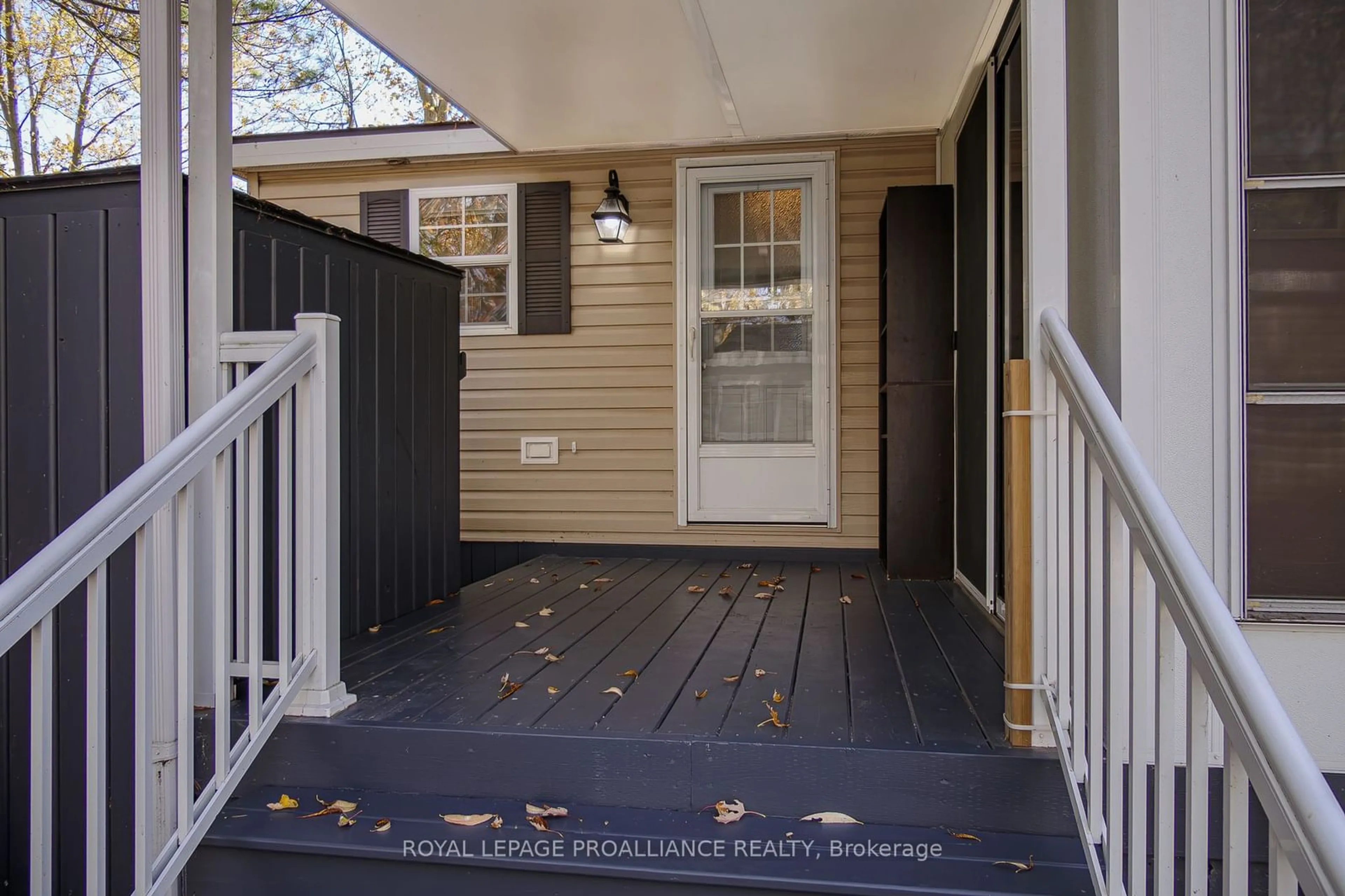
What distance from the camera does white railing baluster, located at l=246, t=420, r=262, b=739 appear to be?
179 centimetres

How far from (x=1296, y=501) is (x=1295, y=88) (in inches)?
36.6

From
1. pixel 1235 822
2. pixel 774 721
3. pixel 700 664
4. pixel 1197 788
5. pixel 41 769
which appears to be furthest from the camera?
pixel 700 664

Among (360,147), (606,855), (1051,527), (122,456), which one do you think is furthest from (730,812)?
(360,147)

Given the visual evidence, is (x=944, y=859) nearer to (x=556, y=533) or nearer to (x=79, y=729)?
(x=79, y=729)

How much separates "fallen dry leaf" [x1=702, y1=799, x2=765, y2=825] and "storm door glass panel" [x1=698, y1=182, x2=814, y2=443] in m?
3.09

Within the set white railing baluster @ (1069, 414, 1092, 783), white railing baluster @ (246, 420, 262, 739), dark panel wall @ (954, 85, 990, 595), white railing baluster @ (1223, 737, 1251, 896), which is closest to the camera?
white railing baluster @ (1223, 737, 1251, 896)

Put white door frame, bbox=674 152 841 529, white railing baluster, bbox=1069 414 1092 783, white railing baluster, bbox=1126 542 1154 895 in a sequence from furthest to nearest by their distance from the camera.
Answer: white door frame, bbox=674 152 841 529
white railing baluster, bbox=1069 414 1092 783
white railing baluster, bbox=1126 542 1154 895

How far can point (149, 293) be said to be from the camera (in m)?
2.00

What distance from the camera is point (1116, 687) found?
1.34 meters

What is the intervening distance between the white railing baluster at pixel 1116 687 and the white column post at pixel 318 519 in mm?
1760

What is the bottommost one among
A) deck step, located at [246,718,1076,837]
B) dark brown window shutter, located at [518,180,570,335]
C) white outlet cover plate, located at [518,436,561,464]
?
deck step, located at [246,718,1076,837]

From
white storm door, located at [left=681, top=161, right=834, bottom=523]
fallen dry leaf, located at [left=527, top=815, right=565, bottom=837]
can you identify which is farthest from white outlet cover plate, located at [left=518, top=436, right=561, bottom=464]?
fallen dry leaf, located at [left=527, top=815, right=565, bottom=837]

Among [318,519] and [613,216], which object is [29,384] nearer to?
[318,519]

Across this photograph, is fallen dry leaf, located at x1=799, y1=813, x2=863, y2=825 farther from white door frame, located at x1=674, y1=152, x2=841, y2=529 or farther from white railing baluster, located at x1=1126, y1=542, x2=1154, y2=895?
white door frame, located at x1=674, y1=152, x2=841, y2=529
